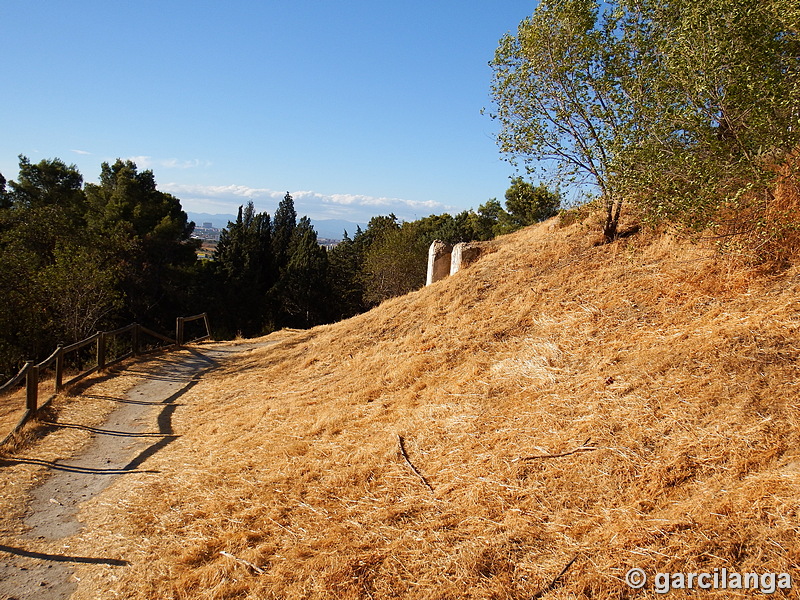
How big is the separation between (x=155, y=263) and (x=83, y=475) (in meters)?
31.4

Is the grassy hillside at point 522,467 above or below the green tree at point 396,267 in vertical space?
below

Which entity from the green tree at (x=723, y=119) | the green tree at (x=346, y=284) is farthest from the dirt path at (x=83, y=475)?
the green tree at (x=346, y=284)

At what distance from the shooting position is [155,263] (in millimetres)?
35125

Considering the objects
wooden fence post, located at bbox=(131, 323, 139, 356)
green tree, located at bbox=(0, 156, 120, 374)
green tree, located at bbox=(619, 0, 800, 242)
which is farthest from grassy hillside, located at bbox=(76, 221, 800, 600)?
green tree, located at bbox=(0, 156, 120, 374)

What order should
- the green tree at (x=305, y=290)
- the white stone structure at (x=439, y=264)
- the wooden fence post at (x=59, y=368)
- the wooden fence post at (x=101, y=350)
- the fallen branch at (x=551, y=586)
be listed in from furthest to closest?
the green tree at (x=305, y=290) < the white stone structure at (x=439, y=264) < the wooden fence post at (x=101, y=350) < the wooden fence post at (x=59, y=368) < the fallen branch at (x=551, y=586)

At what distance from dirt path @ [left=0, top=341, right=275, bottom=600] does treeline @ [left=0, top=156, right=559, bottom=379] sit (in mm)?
7724

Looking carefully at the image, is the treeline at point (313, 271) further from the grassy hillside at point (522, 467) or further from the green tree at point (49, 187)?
the grassy hillside at point (522, 467)

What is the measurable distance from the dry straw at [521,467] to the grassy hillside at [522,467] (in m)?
0.02

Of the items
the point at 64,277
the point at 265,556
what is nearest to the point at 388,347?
the point at 265,556

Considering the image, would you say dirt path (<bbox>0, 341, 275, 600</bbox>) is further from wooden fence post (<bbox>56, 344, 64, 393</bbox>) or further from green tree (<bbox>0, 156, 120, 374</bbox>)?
green tree (<bbox>0, 156, 120, 374</bbox>)

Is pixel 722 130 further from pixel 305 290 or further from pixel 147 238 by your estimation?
pixel 305 290

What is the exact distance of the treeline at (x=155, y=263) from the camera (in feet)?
56.9

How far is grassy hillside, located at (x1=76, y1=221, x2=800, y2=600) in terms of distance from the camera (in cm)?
347

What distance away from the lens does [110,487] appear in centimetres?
641
